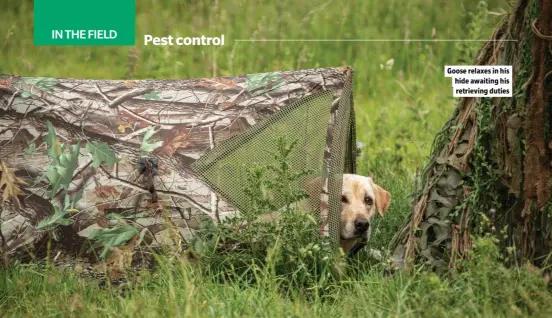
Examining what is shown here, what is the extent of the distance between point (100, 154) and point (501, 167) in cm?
174

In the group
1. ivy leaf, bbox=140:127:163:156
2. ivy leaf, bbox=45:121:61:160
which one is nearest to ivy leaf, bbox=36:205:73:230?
ivy leaf, bbox=45:121:61:160

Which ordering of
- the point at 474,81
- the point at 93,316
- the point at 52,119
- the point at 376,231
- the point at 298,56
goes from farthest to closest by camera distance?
the point at 298,56 → the point at 376,231 → the point at 52,119 → the point at 474,81 → the point at 93,316

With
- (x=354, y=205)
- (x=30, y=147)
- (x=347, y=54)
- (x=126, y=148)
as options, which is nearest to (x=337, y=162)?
(x=354, y=205)

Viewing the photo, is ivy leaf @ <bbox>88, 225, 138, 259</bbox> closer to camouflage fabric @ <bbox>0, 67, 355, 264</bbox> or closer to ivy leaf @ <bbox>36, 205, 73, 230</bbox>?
camouflage fabric @ <bbox>0, 67, 355, 264</bbox>

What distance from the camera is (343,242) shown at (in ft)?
14.0

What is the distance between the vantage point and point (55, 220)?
13.0 ft

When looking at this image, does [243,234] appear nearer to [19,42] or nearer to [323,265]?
[323,265]

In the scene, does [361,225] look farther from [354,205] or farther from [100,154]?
[100,154]

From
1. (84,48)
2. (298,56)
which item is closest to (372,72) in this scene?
(298,56)

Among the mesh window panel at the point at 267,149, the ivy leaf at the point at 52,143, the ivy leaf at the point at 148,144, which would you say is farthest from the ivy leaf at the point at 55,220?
the mesh window panel at the point at 267,149

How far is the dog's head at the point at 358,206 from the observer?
421cm

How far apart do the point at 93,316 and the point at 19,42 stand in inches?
210

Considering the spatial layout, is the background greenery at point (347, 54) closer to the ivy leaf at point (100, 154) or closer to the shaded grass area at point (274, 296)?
the shaded grass area at point (274, 296)

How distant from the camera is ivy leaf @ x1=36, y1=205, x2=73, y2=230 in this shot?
13.0ft
